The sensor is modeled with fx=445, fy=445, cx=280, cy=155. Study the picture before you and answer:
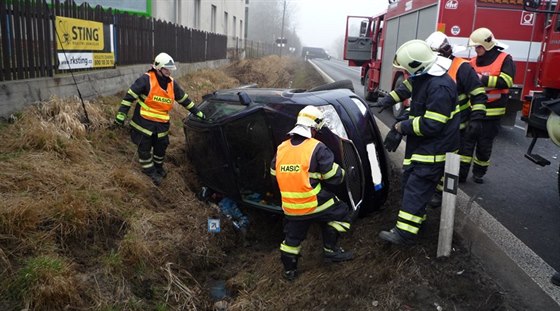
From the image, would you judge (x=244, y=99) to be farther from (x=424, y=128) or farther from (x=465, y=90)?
(x=465, y=90)

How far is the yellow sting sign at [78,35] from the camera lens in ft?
21.4

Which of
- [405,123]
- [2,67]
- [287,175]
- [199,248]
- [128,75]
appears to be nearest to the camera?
[287,175]

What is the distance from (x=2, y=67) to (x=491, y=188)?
19.9ft

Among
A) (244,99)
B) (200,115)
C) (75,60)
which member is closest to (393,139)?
(244,99)

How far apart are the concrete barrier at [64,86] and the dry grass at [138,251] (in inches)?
9.0

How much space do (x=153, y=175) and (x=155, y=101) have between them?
35.4 inches

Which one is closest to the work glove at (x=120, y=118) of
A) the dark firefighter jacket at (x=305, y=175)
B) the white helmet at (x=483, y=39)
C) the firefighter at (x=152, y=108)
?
the firefighter at (x=152, y=108)

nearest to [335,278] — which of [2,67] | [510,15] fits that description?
[2,67]

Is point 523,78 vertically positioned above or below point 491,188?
above

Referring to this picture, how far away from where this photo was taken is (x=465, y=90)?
4.66m

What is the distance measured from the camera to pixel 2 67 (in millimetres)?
5422

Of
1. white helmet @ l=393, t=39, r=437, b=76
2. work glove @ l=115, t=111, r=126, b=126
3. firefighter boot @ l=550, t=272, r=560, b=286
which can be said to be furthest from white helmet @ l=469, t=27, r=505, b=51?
work glove @ l=115, t=111, r=126, b=126

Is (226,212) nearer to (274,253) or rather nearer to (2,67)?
(274,253)

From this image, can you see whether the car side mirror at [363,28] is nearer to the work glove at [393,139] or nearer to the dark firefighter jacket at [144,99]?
the dark firefighter jacket at [144,99]
